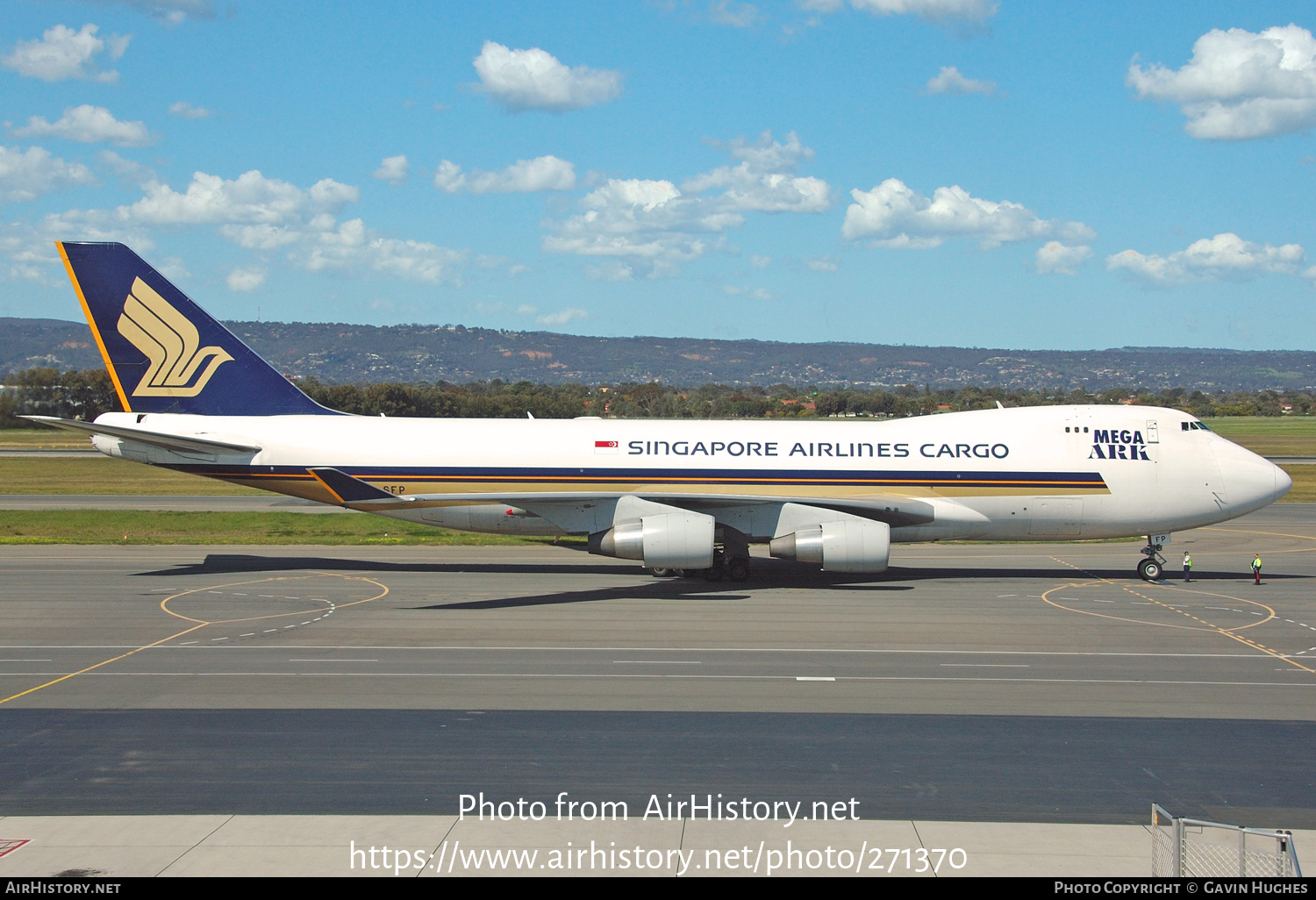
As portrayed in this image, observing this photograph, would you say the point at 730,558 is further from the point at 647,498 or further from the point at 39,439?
the point at 39,439

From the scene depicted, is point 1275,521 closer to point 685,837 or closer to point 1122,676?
point 1122,676

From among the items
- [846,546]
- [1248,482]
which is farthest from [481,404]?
[1248,482]

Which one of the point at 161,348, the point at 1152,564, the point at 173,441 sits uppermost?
the point at 161,348

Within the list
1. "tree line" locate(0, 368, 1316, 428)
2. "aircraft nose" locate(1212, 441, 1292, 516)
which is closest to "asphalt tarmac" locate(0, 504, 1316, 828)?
"aircraft nose" locate(1212, 441, 1292, 516)

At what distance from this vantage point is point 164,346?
31797 mm

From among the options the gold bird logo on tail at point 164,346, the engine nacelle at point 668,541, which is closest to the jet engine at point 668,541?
the engine nacelle at point 668,541

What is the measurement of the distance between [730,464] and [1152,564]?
45.1 feet

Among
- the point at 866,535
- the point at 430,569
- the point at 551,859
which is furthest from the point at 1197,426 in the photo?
the point at 551,859

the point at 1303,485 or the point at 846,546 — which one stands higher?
the point at 1303,485

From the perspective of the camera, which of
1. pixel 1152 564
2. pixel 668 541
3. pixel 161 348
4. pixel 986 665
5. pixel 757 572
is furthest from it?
pixel 757 572

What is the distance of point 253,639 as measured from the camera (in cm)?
2203

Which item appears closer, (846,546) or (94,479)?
(846,546)

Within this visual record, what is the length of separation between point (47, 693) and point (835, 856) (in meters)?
14.4

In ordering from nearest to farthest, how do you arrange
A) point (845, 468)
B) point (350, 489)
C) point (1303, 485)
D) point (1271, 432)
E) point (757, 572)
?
point (350, 489) → point (845, 468) → point (757, 572) → point (1303, 485) → point (1271, 432)
